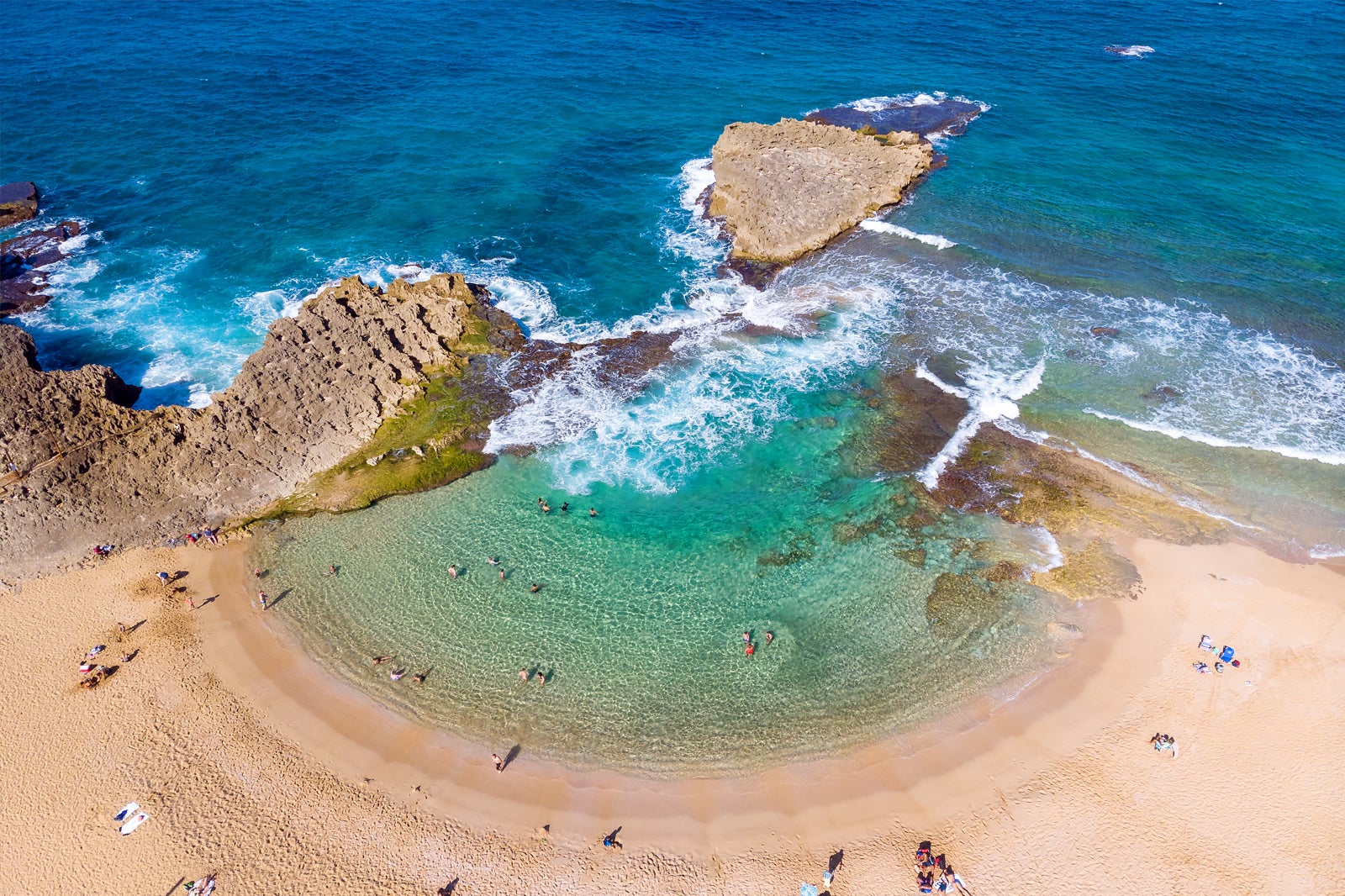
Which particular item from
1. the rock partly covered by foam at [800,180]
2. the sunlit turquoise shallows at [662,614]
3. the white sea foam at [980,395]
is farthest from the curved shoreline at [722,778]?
the rock partly covered by foam at [800,180]

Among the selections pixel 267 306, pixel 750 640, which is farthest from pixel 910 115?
pixel 267 306

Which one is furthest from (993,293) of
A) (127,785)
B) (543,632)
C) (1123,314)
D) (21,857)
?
(21,857)

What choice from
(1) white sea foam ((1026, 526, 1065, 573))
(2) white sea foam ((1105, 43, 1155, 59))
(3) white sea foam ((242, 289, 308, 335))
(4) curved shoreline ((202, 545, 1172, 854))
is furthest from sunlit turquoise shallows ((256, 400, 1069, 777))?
(2) white sea foam ((1105, 43, 1155, 59))

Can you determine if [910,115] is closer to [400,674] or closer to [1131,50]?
[1131,50]

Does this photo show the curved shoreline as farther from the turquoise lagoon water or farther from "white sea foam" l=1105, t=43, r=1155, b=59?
"white sea foam" l=1105, t=43, r=1155, b=59

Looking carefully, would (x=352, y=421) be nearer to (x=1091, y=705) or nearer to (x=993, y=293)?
(x=1091, y=705)
